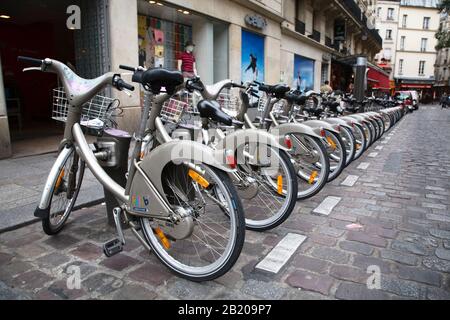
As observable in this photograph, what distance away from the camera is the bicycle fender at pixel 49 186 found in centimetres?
285

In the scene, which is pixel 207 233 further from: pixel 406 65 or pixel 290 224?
Answer: pixel 406 65

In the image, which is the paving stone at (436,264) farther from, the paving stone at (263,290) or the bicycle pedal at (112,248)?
the bicycle pedal at (112,248)

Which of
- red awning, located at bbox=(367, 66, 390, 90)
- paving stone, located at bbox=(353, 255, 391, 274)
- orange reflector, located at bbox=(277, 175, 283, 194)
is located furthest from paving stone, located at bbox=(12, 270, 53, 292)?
red awning, located at bbox=(367, 66, 390, 90)

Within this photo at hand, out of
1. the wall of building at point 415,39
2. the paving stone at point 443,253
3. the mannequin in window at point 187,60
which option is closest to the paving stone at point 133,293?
the paving stone at point 443,253

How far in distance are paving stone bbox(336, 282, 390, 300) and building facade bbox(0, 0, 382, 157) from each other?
5.73m

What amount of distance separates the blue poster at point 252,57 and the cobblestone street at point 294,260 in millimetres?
9616

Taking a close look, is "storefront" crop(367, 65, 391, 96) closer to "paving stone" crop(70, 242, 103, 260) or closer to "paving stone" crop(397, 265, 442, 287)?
"paving stone" crop(397, 265, 442, 287)

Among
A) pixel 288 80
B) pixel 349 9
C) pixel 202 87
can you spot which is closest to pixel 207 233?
pixel 202 87

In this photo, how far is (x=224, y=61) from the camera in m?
12.0

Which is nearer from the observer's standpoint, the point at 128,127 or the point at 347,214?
the point at 347,214

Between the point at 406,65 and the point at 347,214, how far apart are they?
226 feet

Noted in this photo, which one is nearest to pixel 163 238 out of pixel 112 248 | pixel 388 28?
pixel 112 248

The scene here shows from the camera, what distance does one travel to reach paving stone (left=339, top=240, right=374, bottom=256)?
2871 mm

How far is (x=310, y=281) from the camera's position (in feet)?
7.89
